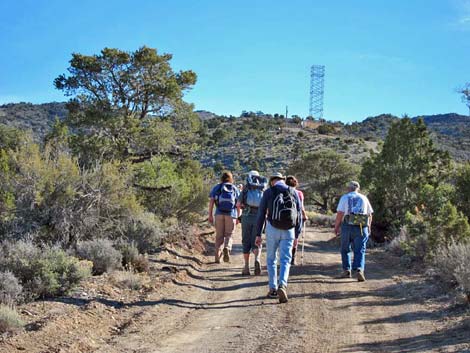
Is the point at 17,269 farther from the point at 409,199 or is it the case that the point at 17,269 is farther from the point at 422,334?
the point at 409,199

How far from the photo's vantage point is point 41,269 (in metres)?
8.06

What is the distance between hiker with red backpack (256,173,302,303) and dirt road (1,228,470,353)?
32cm

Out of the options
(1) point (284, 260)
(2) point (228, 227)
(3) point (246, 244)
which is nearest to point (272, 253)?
(1) point (284, 260)

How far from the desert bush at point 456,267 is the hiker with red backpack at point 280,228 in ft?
8.39

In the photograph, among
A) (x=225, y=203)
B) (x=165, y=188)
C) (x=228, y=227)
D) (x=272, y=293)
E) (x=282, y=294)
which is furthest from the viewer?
(x=165, y=188)

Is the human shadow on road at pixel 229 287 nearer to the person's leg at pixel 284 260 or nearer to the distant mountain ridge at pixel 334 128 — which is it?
the person's leg at pixel 284 260

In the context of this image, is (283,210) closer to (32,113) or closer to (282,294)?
(282,294)

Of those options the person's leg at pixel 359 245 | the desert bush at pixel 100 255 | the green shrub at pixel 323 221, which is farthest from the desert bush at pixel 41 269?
the green shrub at pixel 323 221

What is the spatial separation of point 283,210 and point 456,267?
304 centimetres

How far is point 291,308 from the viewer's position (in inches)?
300

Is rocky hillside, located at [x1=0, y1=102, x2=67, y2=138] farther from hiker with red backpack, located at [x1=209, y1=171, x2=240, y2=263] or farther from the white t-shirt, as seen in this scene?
the white t-shirt

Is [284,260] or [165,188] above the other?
[165,188]

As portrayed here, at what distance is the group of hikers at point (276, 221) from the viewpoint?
26.5ft

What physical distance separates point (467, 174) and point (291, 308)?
9.22m
